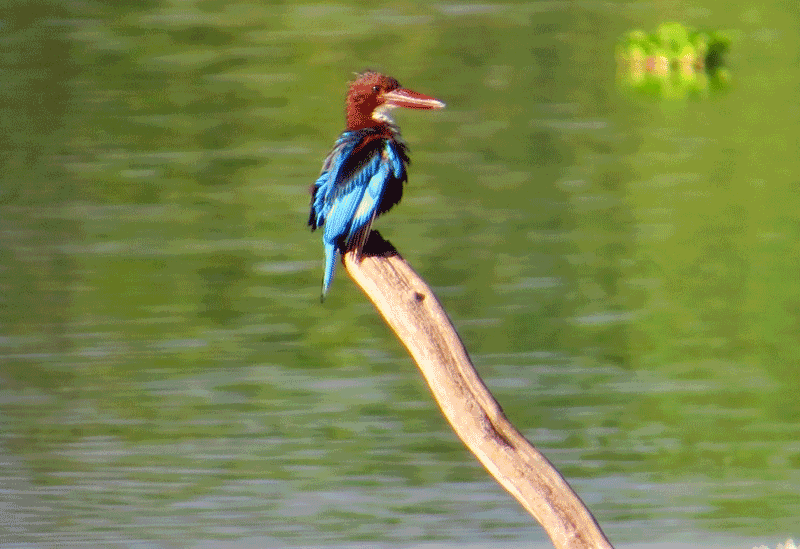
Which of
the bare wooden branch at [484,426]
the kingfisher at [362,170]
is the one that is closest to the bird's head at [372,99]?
the kingfisher at [362,170]

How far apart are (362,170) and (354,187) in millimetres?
68

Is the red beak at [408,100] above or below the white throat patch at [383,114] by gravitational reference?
above

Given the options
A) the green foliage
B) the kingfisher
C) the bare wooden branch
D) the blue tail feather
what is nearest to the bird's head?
the kingfisher

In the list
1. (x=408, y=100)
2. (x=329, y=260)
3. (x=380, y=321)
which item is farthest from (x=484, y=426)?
(x=380, y=321)

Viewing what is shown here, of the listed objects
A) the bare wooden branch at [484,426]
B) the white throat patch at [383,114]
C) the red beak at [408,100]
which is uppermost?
the red beak at [408,100]

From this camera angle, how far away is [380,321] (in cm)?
1198

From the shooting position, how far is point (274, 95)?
20.6m

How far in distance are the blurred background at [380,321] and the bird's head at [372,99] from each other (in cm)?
307

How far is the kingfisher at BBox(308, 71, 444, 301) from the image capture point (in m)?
5.53

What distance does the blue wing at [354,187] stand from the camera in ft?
18.1

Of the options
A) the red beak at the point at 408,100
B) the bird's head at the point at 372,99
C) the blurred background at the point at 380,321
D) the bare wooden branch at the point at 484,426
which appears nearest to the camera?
the bare wooden branch at the point at 484,426

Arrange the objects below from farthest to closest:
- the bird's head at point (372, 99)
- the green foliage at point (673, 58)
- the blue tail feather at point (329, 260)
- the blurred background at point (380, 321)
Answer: the green foliage at point (673, 58), the blurred background at point (380, 321), the bird's head at point (372, 99), the blue tail feather at point (329, 260)

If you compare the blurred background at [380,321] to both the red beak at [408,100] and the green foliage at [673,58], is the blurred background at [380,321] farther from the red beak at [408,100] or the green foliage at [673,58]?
the red beak at [408,100]

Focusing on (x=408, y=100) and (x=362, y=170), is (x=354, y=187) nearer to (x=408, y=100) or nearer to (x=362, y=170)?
(x=362, y=170)
